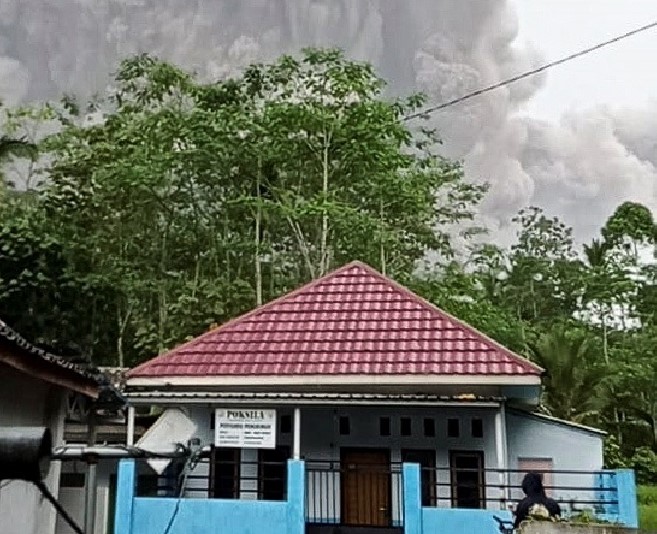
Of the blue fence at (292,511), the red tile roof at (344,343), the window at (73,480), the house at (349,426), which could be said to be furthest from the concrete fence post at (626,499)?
the window at (73,480)

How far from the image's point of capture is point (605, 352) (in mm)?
25859

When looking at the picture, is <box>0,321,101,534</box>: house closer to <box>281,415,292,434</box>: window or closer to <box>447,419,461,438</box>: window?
<box>281,415,292,434</box>: window

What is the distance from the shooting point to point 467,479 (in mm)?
10516

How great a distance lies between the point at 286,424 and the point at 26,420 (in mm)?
4647

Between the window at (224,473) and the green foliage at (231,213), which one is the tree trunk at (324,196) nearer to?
the green foliage at (231,213)

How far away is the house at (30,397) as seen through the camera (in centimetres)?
589

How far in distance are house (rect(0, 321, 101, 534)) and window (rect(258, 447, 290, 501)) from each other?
3300mm

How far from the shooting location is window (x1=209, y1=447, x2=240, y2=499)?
1069cm

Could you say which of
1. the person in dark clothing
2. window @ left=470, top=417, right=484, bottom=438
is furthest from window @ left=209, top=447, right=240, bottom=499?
the person in dark clothing

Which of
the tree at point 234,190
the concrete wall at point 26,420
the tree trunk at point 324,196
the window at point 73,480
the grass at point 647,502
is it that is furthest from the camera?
the tree at point 234,190

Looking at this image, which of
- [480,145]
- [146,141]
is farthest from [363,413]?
[480,145]

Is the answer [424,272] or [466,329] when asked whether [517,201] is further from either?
[466,329]

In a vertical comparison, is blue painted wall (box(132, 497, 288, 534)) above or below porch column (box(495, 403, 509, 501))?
below

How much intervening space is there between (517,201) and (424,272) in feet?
85.2
